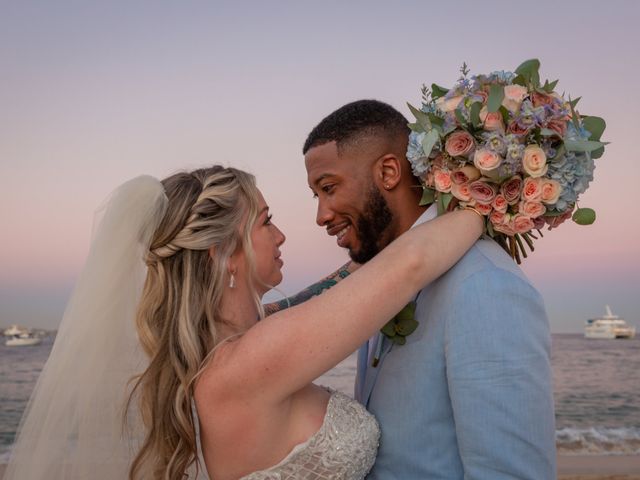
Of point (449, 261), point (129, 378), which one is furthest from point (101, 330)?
point (449, 261)

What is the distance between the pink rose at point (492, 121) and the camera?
273 centimetres

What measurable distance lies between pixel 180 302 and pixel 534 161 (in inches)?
63.9

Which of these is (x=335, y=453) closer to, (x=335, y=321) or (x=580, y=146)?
(x=335, y=321)

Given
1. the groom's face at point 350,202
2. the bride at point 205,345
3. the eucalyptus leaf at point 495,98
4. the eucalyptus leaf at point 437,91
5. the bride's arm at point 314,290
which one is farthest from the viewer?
the bride's arm at point 314,290

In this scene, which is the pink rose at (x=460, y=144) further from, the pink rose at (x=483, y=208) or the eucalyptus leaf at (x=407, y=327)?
the eucalyptus leaf at (x=407, y=327)

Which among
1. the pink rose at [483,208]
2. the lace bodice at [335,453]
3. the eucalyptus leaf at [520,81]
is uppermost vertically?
the eucalyptus leaf at [520,81]

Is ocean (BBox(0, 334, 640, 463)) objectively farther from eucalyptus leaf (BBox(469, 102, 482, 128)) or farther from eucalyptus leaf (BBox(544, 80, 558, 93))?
eucalyptus leaf (BBox(469, 102, 482, 128))

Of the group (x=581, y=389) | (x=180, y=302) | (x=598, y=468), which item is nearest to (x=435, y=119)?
(x=180, y=302)

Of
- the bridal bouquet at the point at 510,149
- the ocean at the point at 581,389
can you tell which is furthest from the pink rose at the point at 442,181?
the ocean at the point at 581,389

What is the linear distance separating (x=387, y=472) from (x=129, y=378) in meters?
1.38

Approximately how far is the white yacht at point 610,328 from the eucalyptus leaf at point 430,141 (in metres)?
35.6

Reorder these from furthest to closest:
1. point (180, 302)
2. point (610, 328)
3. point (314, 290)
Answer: point (610, 328), point (314, 290), point (180, 302)

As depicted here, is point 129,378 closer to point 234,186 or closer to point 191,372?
point 191,372

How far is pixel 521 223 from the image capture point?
2779mm
